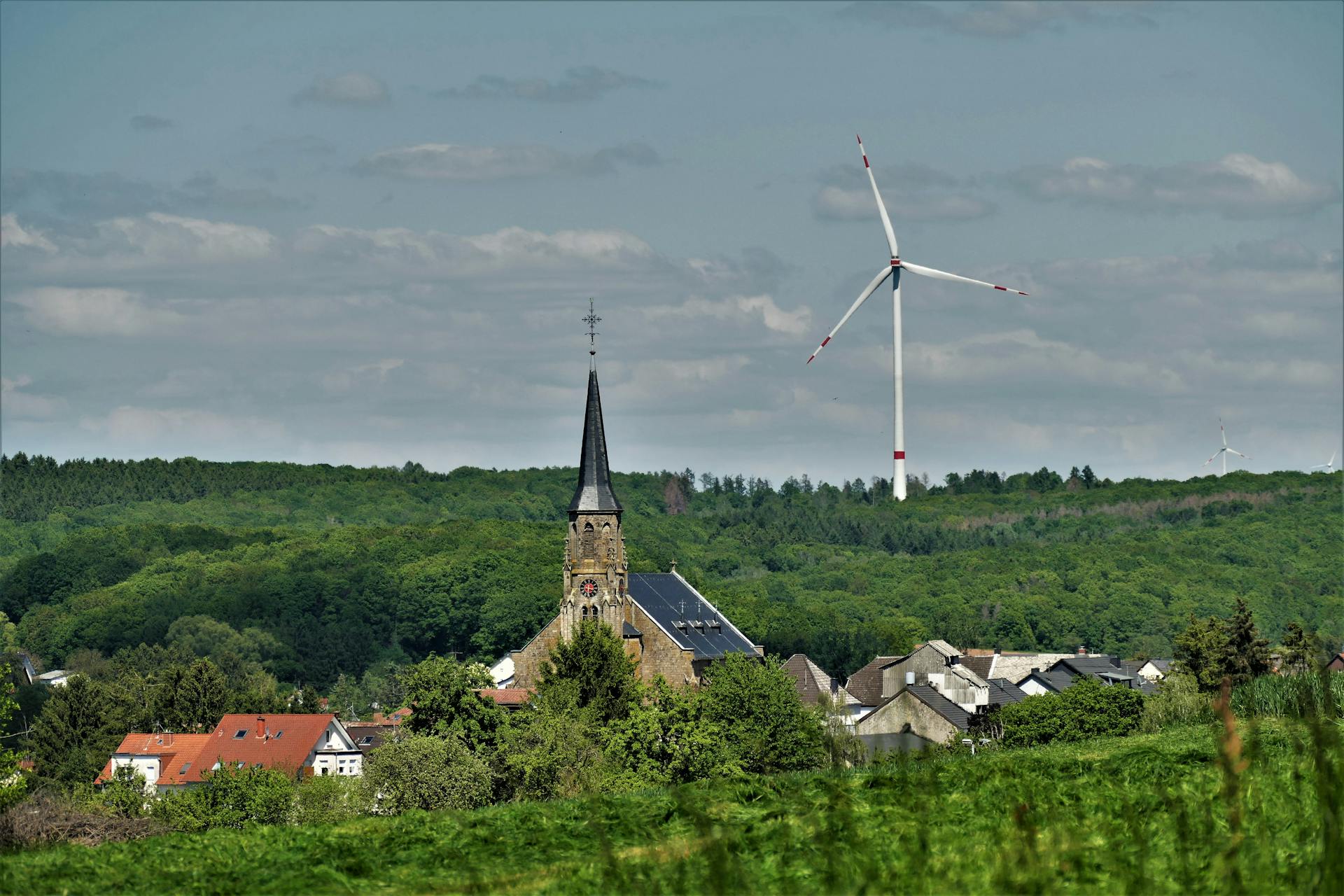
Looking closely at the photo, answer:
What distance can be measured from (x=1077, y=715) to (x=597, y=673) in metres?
16.6

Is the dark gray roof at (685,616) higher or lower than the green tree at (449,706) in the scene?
higher

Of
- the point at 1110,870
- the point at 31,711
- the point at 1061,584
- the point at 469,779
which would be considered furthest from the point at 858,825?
the point at 1061,584

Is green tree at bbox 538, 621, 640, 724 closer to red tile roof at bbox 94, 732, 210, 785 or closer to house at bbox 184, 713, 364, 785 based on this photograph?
house at bbox 184, 713, 364, 785

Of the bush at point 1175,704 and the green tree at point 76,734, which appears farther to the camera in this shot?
the green tree at point 76,734

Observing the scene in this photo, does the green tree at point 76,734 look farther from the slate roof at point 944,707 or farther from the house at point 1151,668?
the house at point 1151,668

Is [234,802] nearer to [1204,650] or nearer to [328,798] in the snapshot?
[328,798]

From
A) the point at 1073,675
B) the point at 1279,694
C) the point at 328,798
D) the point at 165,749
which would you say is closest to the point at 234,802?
the point at 328,798

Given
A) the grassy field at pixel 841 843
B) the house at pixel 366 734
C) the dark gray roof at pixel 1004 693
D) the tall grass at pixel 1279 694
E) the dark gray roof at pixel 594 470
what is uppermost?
the dark gray roof at pixel 594 470

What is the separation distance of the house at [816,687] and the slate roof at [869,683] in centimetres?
63

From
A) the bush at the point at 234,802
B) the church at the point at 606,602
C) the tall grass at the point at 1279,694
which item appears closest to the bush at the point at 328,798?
the bush at the point at 234,802

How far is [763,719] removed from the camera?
61594mm

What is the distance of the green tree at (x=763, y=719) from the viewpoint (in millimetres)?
59844

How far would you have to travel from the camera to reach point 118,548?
651 feet

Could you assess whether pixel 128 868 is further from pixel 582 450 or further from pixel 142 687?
pixel 142 687
